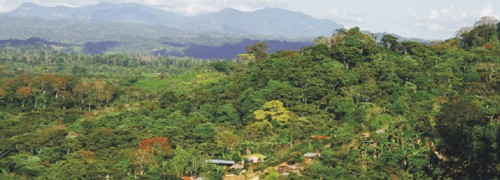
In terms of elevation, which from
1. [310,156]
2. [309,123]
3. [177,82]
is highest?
[309,123]

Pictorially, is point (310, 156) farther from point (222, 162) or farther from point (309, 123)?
point (222, 162)

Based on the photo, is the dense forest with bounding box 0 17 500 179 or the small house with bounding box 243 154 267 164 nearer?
the dense forest with bounding box 0 17 500 179

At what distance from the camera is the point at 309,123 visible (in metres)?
32.9

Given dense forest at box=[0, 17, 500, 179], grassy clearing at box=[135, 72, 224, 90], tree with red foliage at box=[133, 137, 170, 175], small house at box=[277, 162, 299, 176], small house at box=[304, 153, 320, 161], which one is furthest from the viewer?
grassy clearing at box=[135, 72, 224, 90]

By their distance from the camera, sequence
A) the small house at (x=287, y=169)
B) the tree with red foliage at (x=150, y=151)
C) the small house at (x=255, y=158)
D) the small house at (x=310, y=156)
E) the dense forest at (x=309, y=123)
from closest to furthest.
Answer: the dense forest at (x=309, y=123) < the small house at (x=287, y=169) < the small house at (x=310, y=156) < the tree with red foliage at (x=150, y=151) < the small house at (x=255, y=158)

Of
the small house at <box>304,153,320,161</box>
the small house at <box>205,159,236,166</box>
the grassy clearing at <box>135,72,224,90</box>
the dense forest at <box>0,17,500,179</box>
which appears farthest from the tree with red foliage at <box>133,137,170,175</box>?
the grassy clearing at <box>135,72,224,90</box>

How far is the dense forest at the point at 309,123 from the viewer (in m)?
23.8

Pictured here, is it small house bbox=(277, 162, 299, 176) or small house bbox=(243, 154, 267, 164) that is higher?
small house bbox=(277, 162, 299, 176)

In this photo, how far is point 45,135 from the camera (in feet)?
114

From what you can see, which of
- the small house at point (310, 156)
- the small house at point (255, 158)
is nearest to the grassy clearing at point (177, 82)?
the small house at point (255, 158)

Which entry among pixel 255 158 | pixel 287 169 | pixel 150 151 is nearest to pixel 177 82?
pixel 150 151

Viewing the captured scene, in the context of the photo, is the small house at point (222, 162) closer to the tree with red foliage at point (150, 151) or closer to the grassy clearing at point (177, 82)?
the tree with red foliage at point (150, 151)

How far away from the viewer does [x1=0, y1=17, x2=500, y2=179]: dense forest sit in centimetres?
2375

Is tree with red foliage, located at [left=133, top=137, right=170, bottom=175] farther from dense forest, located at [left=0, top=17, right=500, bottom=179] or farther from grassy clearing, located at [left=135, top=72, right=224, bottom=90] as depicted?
grassy clearing, located at [left=135, top=72, right=224, bottom=90]
